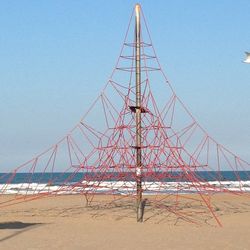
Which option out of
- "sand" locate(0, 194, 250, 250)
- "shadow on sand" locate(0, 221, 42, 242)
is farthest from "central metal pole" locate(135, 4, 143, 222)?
"shadow on sand" locate(0, 221, 42, 242)

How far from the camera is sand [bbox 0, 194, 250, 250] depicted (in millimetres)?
14789

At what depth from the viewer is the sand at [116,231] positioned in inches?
582

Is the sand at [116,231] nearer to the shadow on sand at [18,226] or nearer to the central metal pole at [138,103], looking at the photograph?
the shadow on sand at [18,226]

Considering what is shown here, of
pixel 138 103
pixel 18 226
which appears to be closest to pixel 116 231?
pixel 18 226

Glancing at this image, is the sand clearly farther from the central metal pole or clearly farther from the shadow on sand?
the central metal pole

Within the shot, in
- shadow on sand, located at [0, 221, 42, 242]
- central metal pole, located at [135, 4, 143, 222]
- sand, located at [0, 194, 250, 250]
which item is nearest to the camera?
sand, located at [0, 194, 250, 250]

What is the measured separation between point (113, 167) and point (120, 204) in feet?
27.2

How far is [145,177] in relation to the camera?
58.5ft

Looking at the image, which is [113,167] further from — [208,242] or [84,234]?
[208,242]

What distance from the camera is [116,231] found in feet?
56.7

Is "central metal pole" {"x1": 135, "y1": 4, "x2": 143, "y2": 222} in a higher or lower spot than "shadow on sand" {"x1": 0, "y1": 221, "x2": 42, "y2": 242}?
higher

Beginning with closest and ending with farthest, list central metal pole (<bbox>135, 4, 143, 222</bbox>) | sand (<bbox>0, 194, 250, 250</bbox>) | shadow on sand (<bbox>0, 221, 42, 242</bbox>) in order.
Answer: sand (<bbox>0, 194, 250, 250</bbox>) < shadow on sand (<bbox>0, 221, 42, 242</bbox>) < central metal pole (<bbox>135, 4, 143, 222</bbox>)

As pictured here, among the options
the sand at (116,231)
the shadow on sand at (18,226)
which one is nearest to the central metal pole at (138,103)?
the sand at (116,231)

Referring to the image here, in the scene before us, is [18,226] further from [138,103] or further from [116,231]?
[138,103]
